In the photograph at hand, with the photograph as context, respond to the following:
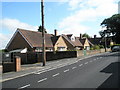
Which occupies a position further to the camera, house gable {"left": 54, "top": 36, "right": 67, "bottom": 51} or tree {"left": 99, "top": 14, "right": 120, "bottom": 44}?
tree {"left": 99, "top": 14, "right": 120, "bottom": 44}

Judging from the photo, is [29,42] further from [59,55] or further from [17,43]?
[59,55]

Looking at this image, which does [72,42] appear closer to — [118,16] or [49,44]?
[49,44]

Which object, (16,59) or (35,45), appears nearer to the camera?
(16,59)

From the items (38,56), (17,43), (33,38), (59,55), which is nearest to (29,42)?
(33,38)

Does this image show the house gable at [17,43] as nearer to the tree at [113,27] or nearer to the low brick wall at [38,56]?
the low brick wall at [38,56]

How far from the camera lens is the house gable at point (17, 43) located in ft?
134

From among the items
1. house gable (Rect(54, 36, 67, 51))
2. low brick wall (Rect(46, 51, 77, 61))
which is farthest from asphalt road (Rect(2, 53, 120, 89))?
house gable (Rect(54, 36, 67, 51))

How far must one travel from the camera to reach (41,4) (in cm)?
2267

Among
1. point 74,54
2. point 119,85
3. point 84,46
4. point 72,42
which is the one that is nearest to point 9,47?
point 74,54


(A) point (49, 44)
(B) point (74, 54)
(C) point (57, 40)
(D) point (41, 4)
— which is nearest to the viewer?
(D) point (41, 4)

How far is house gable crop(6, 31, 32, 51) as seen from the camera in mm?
40781

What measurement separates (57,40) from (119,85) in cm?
4060

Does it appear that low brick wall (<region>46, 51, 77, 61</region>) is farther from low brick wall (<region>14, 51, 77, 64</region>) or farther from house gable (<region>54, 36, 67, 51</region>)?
house gable (<region>54, 36, 67, 51</region>)

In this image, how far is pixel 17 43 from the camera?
4228 cm
